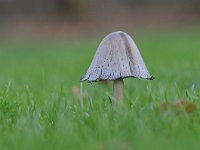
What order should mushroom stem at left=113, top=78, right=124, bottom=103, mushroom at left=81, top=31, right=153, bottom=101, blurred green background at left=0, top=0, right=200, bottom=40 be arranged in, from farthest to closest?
blurred green background at left=0, top=0, right=200, bottom=40, mushroom stem at left=113, top=78, right=124, bottom=103, mushroom at left=81, top=31, right=153, bottom=101

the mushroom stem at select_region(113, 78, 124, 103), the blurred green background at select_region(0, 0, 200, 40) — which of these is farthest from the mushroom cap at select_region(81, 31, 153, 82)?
the blurred green background at select_region(0, 0, 200, 40)

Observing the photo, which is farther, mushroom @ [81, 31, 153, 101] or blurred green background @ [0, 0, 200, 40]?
blurred green background @ [0, 0, 200, 40]

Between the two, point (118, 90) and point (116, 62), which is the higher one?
point (116, 62)

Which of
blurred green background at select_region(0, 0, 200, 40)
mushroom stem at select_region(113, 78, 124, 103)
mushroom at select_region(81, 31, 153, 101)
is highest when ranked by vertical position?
blurred green background at select_region(0, 0, 200, 40)

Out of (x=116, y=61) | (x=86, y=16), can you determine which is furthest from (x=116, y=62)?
(x=86, y=16)

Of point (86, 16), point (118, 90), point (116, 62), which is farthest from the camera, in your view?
point (86, 16)

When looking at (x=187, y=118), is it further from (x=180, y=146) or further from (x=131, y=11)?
(x=131, y=11)

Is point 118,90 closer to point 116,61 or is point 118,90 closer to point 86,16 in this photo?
point 116,61

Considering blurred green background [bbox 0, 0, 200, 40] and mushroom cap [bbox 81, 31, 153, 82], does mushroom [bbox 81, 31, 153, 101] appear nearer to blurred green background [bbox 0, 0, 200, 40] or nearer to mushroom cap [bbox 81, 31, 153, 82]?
mushroom cap [bbox 81, 31, 153, 82]

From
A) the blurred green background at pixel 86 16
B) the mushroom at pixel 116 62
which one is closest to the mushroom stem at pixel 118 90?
the mushroom at pixel 116 62
